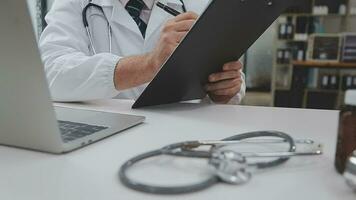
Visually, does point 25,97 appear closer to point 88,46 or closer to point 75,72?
point 75,72

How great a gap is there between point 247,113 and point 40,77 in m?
0.45

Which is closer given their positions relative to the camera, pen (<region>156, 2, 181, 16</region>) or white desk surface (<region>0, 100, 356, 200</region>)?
white desk surface (<region>0, 100, 356, 200</region>)

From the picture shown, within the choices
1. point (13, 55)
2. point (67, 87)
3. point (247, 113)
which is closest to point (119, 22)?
point (67, 87)

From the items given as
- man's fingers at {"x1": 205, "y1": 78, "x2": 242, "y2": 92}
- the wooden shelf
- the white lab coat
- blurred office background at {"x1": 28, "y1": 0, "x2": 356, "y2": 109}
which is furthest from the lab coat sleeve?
the wooden shelf

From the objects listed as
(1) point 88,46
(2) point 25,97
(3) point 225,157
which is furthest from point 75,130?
(1) point 88,46

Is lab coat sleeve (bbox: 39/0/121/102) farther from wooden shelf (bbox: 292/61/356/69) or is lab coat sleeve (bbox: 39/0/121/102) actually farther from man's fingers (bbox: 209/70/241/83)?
wooden shelf (bbox: 292/61/356/69)

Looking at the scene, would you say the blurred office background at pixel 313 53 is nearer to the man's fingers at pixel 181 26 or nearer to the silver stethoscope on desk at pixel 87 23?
the silver stethoscope on desk at pixel 87 23

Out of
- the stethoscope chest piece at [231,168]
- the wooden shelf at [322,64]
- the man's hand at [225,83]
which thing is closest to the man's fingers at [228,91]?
the man's hand at [225,83]

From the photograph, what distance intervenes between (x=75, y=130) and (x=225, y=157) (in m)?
0.28

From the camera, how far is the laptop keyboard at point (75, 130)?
58 cm

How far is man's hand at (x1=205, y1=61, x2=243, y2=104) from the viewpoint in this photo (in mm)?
941

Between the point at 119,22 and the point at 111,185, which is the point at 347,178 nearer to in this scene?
the point at 111,185

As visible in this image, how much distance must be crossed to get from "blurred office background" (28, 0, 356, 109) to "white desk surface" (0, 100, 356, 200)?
9.62ft

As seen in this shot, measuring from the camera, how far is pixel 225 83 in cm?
97
